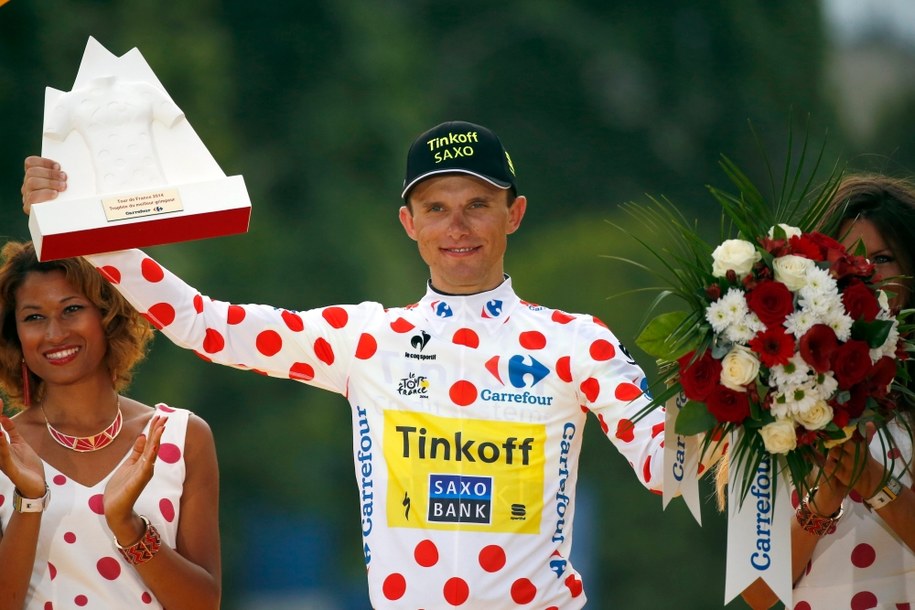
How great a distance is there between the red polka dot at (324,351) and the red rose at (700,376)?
0.92 meters

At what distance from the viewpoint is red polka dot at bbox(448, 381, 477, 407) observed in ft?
9.67

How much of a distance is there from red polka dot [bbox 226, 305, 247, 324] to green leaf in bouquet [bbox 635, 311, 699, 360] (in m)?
0.99

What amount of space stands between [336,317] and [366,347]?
116mm

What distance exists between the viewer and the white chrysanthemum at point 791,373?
251cm

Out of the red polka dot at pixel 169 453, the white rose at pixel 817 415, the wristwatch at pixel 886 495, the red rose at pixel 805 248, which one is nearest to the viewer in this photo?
the white rose at pixel 817 415

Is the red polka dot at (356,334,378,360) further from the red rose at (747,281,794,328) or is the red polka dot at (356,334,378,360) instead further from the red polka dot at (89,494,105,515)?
the red rose at (747,281,794,328)

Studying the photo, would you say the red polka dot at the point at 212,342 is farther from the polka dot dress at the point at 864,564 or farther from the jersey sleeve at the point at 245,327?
the polka dot dress at the point at 864,564

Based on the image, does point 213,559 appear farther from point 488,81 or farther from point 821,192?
point 488,81

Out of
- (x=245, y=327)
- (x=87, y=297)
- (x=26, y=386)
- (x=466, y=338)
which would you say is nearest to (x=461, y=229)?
(x=466, y=338)

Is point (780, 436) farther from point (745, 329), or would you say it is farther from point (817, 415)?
point (745, 329)

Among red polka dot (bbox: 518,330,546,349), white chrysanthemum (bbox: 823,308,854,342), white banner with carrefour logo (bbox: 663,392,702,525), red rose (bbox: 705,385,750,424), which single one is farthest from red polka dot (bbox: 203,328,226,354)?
white chrysanthemum (bbox: 823,308,854,342)

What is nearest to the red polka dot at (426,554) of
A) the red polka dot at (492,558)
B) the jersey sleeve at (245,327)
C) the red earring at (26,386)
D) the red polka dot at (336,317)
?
the red polka dot at (492,558)

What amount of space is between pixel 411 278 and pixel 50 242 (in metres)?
2.33

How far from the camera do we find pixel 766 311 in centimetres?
254
